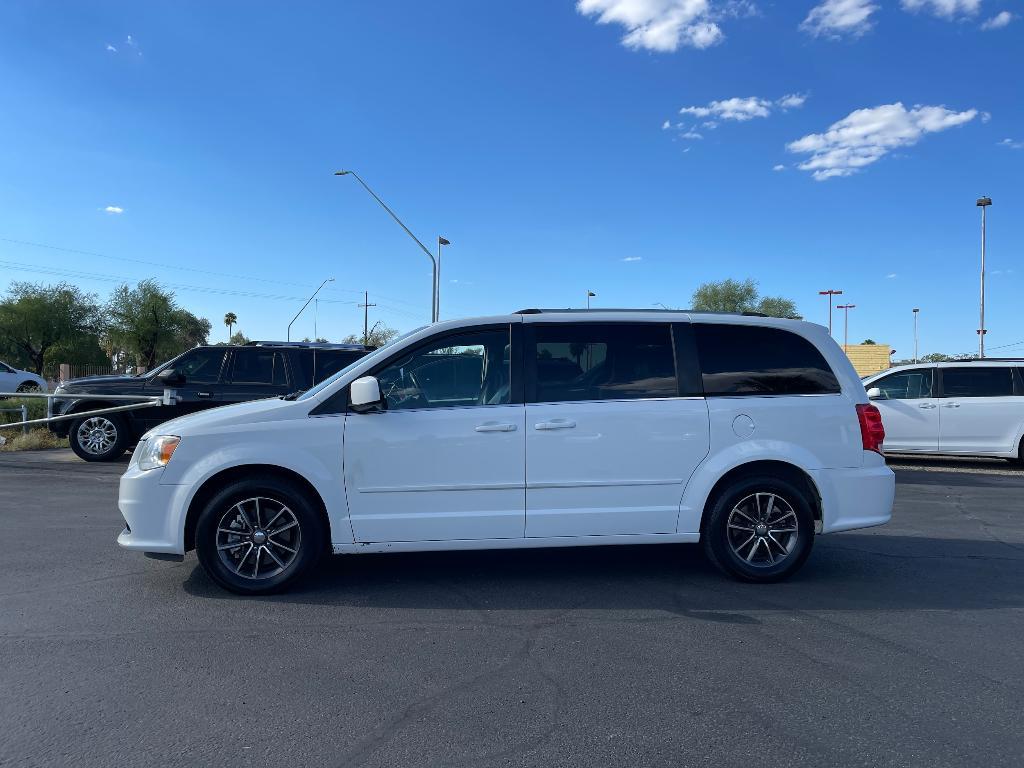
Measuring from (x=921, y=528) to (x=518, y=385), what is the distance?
16.1 ft

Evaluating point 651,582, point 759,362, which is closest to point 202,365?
point 651,582

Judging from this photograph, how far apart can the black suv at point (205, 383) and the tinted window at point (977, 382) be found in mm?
9751

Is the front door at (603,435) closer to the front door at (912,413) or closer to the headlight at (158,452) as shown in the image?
the headlight at (158,452)

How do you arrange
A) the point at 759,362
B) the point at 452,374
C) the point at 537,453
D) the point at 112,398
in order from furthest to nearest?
1. the point at 112,398
2. the point at 759,362
3. the point at 452,374
4. the point at 537,453

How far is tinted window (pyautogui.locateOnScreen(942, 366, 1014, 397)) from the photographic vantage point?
12.3 meters

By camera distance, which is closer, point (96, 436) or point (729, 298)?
point (96, 436)

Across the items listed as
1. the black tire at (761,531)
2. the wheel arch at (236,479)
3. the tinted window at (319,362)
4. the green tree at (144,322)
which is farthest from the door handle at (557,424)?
the green tree at (144,322)

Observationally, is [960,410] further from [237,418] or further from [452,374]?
[237,418]

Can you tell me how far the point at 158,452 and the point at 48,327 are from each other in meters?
52.6

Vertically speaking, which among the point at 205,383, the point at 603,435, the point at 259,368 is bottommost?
the point at 603,435

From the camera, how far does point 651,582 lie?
215 inches

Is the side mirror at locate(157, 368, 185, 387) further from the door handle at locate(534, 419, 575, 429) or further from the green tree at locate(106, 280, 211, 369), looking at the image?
the green tree at locate(106, 280, 211, 369)

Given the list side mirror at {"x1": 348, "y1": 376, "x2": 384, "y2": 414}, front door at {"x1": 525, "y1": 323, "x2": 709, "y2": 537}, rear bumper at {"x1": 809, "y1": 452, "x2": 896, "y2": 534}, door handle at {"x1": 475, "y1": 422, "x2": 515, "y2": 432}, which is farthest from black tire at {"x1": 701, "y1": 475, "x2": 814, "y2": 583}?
side mirror at {"x1": 348, "y1": 376, "x2": 384, "y2": 414}

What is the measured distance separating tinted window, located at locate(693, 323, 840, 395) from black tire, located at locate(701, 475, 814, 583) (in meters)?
0.69
